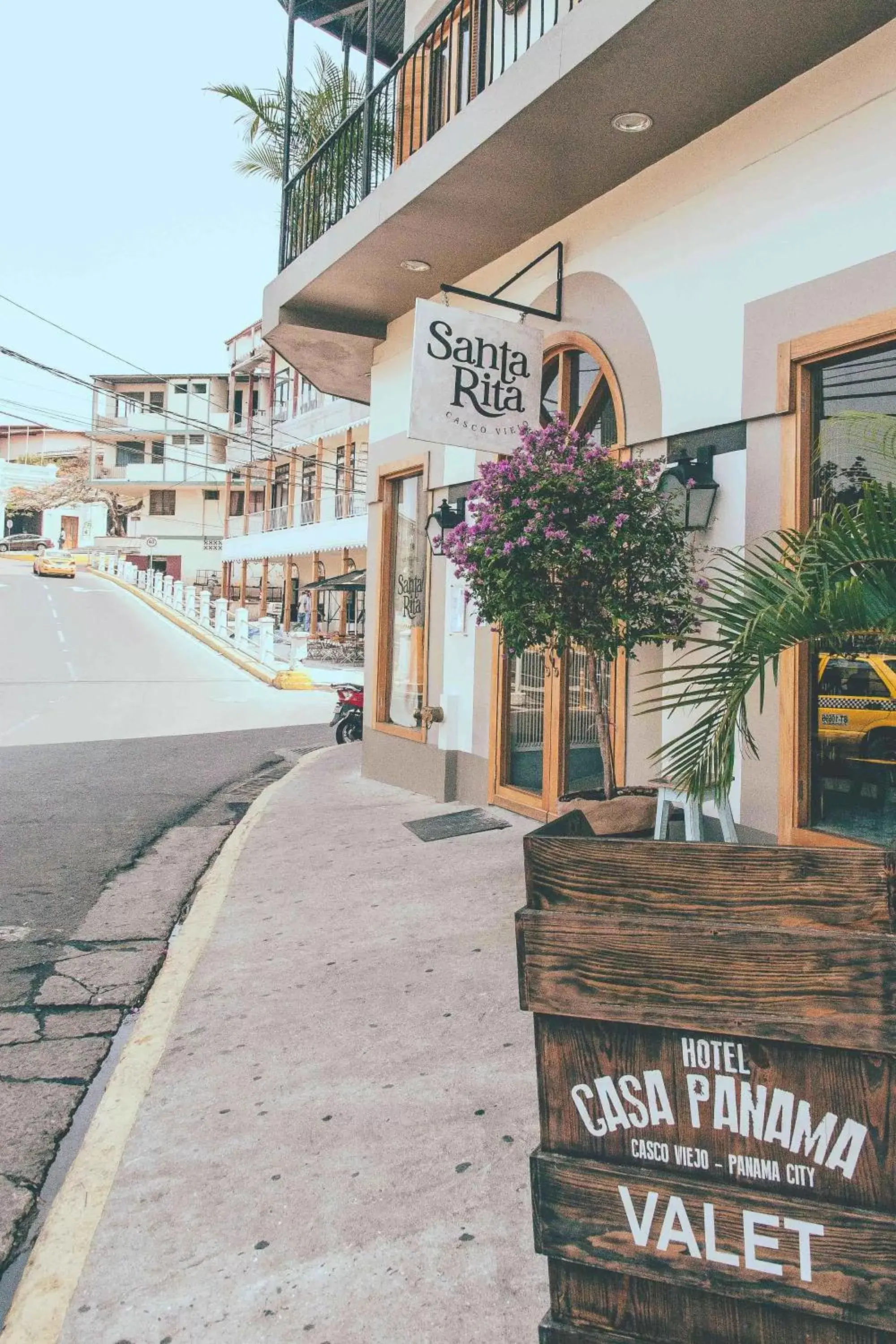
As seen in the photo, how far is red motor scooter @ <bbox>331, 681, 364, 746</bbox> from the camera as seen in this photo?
12.8 m

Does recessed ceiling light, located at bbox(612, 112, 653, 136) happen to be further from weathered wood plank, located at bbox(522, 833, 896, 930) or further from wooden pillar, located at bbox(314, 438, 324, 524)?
wooden pillar, located at bbox(314, 438, 324, 524)

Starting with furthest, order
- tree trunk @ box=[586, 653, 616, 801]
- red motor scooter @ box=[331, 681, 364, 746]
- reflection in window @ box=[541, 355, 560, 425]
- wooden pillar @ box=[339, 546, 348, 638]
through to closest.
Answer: wooden pillar @ box=[339, 546, 348, 638] < red motor scooter @ box=[331, 681, 364, 746] < reflection in window @ box=[541, 355, 560, 425] < tree trunk @ box=[586, 653, 616, 801]

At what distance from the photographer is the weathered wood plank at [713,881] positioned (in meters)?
1.52

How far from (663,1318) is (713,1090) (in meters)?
0.40

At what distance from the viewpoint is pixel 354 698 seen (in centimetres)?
1285

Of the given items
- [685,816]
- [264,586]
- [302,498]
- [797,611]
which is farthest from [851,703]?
[302,498]

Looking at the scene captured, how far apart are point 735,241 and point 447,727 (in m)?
4.21

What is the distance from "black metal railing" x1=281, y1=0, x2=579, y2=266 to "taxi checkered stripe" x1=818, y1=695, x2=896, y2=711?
14.8ft

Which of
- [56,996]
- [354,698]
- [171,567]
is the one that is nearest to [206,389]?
[171,567]

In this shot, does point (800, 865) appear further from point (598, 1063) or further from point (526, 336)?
point (526, 336)

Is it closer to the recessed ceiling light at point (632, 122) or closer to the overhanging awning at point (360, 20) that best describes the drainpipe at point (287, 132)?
the overhanging awning at point (360, 20)

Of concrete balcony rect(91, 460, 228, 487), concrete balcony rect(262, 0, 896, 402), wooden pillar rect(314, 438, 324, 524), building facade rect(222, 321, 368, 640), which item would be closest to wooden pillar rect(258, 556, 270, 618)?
building facade rect(222, 321, 368, 640)

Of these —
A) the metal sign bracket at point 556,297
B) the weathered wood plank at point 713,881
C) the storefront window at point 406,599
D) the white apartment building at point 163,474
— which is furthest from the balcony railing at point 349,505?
the weathered wood plank at point 713,881

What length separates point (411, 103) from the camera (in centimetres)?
798
